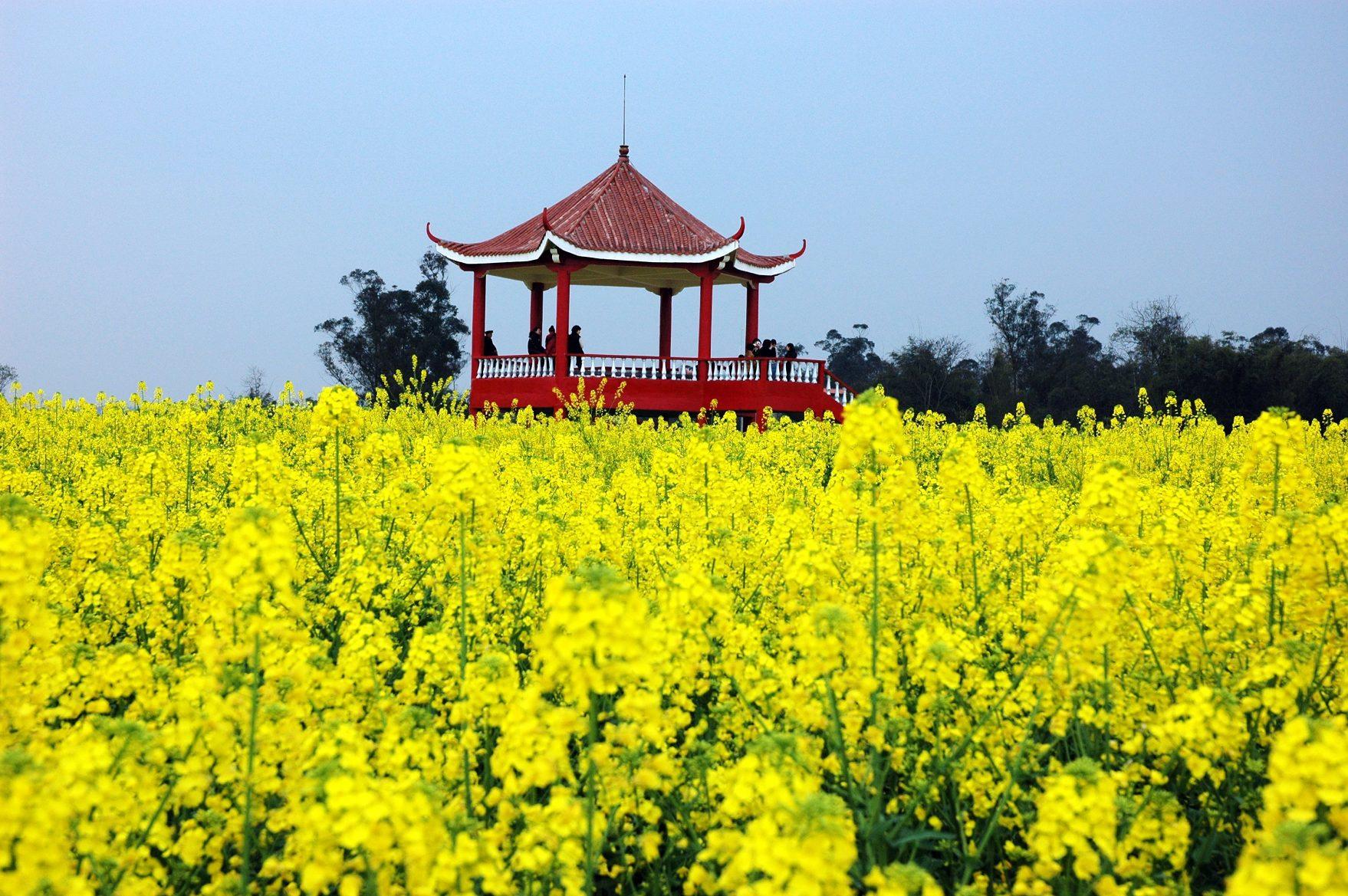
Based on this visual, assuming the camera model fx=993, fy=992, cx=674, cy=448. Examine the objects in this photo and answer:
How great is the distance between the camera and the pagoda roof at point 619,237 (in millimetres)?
19859

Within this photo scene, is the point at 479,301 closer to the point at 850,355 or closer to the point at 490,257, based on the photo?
the point at 490,257

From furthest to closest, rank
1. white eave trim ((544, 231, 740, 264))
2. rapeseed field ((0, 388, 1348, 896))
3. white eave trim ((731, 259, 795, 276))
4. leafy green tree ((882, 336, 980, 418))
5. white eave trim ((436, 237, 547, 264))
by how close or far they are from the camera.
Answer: leafy green tree ((882, 336, 980, 418)) < white eave trim ((731, 259, 795, 276)) < white eave trim ((436, 237, 547, 264)) < white eave trim ((544, 231, 740, 264)) < rapeseed field ((0, 388, 1348, 896))

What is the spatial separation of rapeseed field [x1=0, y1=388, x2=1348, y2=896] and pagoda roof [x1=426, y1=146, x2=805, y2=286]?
1497cm

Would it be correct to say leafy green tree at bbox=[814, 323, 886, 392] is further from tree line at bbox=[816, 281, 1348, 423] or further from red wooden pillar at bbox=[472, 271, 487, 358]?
red wooden pillar at bbox=[472, 271, 487, 358]

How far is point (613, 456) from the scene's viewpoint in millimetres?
11320

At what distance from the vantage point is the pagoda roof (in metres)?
19.9

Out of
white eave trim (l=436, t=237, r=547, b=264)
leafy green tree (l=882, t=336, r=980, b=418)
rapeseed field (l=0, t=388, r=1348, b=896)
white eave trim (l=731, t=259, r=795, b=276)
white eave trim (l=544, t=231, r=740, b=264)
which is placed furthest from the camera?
leafy green tree (l=882, t=336, r=980, b=418)

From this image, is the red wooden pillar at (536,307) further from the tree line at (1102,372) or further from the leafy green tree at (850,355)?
the leafy green tree at (850,355)

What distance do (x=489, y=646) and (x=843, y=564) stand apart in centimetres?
156

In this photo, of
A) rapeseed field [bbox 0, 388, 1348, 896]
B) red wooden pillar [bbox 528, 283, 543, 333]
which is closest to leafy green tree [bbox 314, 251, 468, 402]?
red wooden pillar [bbox 528, 283, 543, 333]

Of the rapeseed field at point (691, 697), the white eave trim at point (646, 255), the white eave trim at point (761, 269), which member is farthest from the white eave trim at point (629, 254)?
the rapeseed field at point (691, 697)

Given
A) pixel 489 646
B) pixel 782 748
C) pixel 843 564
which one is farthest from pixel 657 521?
pixel 782 748

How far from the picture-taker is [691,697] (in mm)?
4020

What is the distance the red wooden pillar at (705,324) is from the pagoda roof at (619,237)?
1.84 feet
